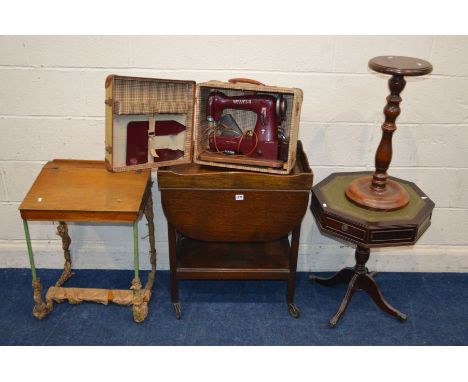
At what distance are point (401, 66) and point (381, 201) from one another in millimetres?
636

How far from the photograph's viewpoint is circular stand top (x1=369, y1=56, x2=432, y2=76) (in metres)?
2.09

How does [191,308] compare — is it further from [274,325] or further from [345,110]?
[345,110]

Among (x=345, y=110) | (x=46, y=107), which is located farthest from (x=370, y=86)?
(x=46, y=107)

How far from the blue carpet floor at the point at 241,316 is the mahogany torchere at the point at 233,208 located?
246mm

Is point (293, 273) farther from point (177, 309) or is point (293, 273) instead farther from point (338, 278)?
point (177, 309)

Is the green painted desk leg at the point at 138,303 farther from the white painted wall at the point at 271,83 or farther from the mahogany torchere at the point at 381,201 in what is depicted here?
the mahogany torchere at the point at 381,201

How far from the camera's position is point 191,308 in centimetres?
282

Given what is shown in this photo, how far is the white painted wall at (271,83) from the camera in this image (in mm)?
2533

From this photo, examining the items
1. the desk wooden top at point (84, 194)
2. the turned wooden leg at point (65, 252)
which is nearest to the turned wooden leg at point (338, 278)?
the desk wooden top at point (84, 194)

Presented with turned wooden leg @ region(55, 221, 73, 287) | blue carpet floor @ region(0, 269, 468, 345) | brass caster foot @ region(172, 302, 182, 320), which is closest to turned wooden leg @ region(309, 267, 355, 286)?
blue carpet floor @ region(0, 269, 468, 345)

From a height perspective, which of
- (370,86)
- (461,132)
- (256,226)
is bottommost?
(256,226)

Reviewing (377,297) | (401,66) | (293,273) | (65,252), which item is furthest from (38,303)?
(401,66)

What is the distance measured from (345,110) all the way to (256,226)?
0.82 metres

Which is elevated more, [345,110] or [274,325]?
[345,110]
